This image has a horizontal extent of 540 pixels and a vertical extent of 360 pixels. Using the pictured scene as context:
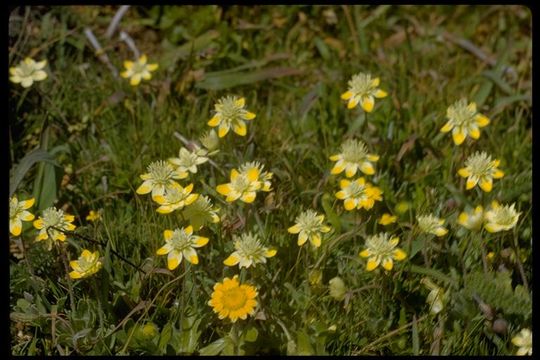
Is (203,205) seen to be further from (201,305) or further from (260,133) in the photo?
(260,133)

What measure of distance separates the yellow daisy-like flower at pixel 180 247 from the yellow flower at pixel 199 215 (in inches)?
2.1

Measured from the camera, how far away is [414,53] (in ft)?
9.11

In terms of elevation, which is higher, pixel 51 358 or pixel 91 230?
pixel 91 230

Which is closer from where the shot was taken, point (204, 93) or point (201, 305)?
point (201, 305)

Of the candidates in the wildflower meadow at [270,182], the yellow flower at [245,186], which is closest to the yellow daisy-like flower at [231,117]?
the wildflower meadow at [270,182]

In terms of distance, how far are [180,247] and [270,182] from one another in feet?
1.02

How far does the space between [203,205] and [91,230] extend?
14.5 inches

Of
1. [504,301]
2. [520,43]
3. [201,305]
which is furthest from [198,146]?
[520,43]

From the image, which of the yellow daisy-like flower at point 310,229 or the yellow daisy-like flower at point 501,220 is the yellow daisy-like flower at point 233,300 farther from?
the yellow daisy-like flower at point 501,220

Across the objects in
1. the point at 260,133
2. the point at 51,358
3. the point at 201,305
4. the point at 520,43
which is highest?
the point at 520,43

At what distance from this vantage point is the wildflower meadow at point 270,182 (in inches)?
67.7

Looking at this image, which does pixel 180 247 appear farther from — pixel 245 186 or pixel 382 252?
pixel 382 252
